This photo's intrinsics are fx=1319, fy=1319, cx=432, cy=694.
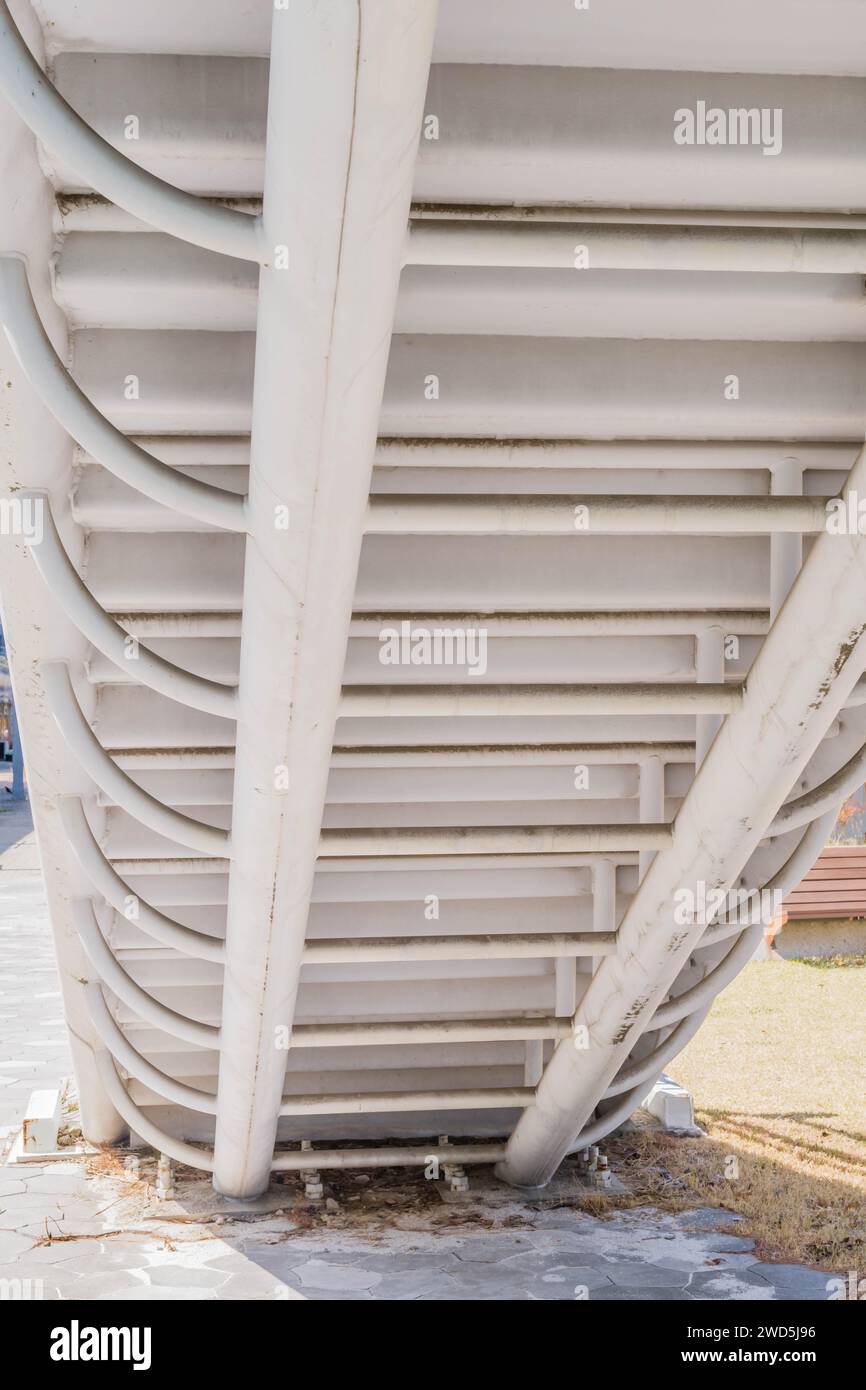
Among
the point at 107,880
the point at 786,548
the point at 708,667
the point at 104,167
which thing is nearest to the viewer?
the point at 104,167

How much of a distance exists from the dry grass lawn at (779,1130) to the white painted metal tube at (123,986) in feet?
11.0

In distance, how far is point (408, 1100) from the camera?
7.33 meters

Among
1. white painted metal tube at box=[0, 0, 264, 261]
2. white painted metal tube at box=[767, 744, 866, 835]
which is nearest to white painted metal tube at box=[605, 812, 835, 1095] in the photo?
white painted metal tube at box=[767, 744, 866, 835]

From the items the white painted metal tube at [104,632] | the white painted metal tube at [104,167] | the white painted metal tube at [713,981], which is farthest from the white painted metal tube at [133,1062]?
the white painted metal tube at [104,167]

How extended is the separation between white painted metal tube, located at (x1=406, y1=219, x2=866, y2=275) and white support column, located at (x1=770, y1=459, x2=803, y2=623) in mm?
969

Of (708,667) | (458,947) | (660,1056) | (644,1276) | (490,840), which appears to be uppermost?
(708,667)

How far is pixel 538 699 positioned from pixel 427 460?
42.3 inches

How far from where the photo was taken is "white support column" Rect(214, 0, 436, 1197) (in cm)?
226

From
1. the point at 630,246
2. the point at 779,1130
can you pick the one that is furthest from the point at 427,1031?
the point at 630,246

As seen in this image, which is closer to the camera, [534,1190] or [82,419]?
[82,419]

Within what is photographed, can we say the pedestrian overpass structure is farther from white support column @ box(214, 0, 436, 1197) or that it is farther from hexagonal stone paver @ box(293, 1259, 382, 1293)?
hexagonal stone paver @ box(293, 1259, 382, 1293)

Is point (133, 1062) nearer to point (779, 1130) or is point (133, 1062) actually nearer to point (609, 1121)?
point (609, 1121)

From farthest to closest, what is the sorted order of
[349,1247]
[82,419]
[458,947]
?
1. [349,1247]
2. [458,947]
3. [82,419]

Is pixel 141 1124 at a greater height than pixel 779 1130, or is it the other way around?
pixel 141 1124
